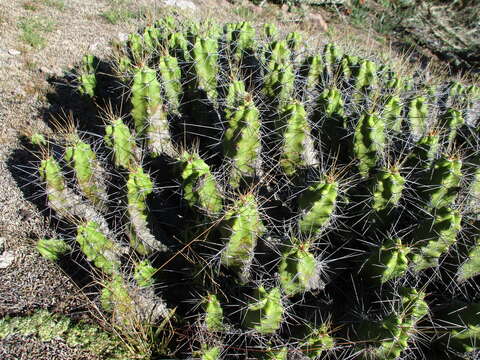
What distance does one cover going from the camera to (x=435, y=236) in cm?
253

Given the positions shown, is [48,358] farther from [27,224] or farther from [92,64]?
[92,64]

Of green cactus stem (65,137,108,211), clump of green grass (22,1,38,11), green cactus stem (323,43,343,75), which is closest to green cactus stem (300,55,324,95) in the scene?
green cactus stem (323,43,343,75)

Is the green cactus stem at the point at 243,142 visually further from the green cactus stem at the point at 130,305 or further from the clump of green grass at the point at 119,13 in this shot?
the clump of green grass at the point at 119,13

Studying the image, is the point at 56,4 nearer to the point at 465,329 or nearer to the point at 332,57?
the point at 332,57

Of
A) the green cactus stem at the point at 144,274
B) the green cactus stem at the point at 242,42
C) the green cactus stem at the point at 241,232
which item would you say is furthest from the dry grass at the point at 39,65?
the green cactus stem at the point at 242,42

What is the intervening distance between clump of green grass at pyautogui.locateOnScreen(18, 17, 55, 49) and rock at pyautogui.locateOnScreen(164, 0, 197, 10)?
231cm

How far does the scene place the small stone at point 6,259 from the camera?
312cm

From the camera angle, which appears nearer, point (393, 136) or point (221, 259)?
point (221, 259)

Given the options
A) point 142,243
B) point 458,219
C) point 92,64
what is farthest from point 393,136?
point 92,64

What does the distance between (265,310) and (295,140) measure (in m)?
1.27

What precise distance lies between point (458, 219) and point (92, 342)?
2445 mm

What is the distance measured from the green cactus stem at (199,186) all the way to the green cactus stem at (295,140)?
61cm

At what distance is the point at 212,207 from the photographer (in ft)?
9.60

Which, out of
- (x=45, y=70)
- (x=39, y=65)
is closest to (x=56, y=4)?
(x=39, y=65)
